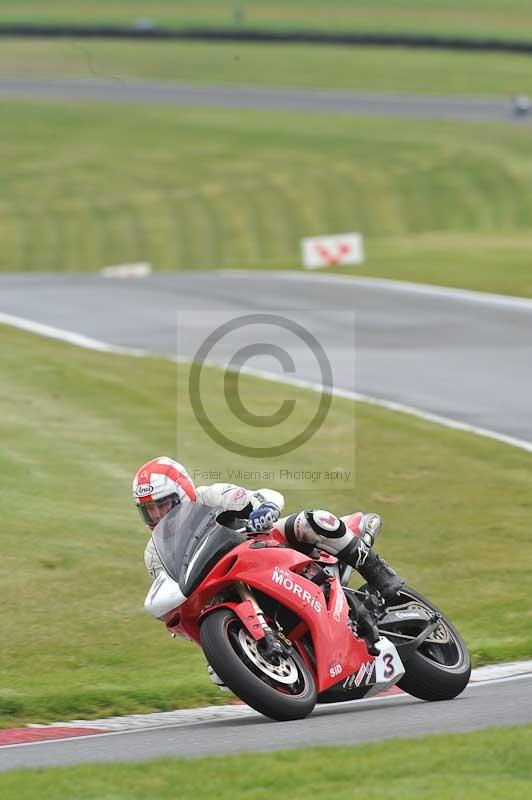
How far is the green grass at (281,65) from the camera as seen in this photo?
59.9 metres

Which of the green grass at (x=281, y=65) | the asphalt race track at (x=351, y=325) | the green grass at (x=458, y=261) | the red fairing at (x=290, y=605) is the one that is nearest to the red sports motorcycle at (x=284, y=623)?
the red fairing at (x=290, y=605)

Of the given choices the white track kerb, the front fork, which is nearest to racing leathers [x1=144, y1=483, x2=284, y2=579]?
the front fork

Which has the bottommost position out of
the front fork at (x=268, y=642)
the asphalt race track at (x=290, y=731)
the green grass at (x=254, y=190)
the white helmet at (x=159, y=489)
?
the asphalt race track at (x=290, y=731)

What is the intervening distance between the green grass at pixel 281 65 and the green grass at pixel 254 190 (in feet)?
22.6

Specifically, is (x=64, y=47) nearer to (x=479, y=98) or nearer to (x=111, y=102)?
(x=111, y=102)

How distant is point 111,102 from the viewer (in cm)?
5725

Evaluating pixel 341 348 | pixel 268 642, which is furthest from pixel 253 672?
pixel 341 348

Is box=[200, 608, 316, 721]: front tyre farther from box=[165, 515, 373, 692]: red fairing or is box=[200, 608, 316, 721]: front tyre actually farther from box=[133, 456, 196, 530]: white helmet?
box=[133, 456, 196, 530]: white helmet

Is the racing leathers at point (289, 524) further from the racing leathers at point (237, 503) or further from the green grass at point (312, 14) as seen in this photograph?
the green grass at point (312, 14)

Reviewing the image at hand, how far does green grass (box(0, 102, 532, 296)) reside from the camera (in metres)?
36.6

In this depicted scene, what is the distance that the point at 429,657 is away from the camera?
880 cm

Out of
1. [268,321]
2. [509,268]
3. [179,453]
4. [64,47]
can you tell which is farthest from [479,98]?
[179,453]

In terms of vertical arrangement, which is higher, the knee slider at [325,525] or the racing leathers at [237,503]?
the racing leathers at [237,503]

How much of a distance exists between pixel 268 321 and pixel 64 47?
43447mm
